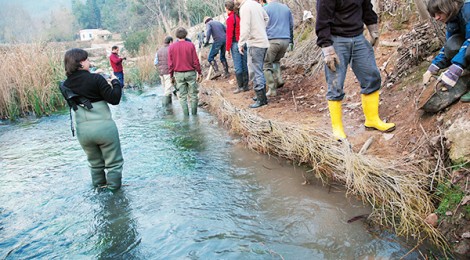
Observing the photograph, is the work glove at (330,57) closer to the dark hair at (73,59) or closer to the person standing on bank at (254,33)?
the person standing on bank at (254,33)

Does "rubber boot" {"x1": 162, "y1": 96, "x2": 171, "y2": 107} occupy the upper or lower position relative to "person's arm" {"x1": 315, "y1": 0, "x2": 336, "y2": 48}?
lower

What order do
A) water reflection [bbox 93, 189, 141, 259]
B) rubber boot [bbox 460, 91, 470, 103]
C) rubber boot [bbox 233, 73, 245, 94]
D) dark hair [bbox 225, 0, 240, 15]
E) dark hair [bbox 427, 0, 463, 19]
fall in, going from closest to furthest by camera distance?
dark hair [bbox 427, 0, 463, 19]
water reflection [bbox 93, 189, 141, 259]
rubber boot [bbox 460, 91, 470, 103]
dark hair [bbox 225, 0, 240, 15]
rubber boot [bbox 233, 73, 245, 94]

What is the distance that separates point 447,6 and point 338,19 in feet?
3.34

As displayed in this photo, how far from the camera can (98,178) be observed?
4.04 meters

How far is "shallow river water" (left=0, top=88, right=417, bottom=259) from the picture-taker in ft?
9.39

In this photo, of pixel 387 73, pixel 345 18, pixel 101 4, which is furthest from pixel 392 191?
pixel 101 4

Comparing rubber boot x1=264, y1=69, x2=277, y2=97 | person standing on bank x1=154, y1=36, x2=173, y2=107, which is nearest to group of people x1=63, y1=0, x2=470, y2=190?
rubber boot x1=264, y1=69, x2=277, y2=97

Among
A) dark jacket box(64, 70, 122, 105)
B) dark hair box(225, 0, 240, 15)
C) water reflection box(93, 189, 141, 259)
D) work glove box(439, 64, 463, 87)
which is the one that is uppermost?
dark hair box(225, 0, 240, 15)

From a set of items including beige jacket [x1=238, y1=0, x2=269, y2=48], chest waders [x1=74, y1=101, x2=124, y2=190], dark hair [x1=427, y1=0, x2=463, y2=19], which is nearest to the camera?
dark hair [x1=427, y1=0, x2=463, y2=19]

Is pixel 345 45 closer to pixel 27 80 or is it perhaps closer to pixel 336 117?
pixel 336 117

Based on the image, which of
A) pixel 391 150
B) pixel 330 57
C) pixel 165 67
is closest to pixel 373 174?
pixel 391 150

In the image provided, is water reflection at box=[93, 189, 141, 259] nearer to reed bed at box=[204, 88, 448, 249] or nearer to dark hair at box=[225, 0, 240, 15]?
reed bed at box=[204, 88, 448, 249]

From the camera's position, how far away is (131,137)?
6441 mm

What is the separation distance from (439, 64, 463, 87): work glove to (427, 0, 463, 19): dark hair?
1.44 ft
